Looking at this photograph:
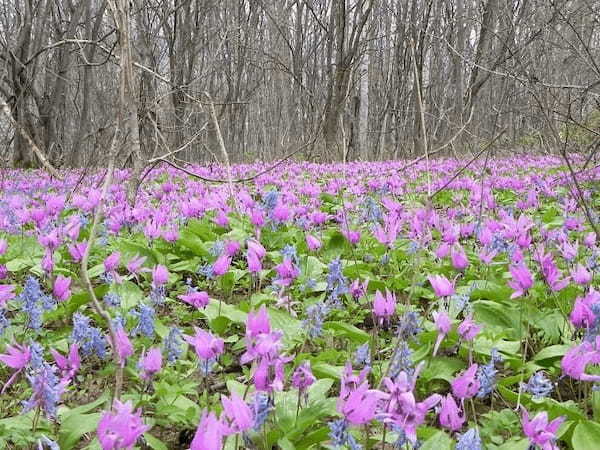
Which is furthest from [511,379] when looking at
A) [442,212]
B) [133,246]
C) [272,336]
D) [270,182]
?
[270,182]

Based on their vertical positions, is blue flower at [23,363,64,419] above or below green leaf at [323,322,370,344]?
above

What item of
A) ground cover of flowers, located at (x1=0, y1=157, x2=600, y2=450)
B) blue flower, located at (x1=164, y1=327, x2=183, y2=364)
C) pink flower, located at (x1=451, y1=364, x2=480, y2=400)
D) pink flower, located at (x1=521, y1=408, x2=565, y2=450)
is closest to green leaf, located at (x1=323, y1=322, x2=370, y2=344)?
ground cover of flowers, located at (x1=0, y1=157, x2=600, y2=450)

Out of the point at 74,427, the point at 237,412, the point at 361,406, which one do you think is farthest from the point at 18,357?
the point at 361,406

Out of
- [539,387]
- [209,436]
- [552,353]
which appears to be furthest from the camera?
[552,353]

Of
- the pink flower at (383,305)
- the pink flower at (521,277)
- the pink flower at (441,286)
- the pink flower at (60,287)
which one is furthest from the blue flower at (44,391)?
the pink flower at (521,277)

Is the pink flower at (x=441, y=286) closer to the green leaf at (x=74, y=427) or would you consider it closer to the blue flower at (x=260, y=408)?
the blue flower at (x=260, y=408)

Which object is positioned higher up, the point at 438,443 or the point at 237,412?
the point at 237,412

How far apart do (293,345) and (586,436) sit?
3.07 feet

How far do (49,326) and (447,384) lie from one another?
165cm

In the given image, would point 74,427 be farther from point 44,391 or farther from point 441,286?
point 441,286

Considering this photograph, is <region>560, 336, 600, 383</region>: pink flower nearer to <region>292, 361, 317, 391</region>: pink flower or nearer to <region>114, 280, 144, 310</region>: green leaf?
<region>292, 361, 317, 391</region>: pink flower

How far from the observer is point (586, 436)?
56.3 inches

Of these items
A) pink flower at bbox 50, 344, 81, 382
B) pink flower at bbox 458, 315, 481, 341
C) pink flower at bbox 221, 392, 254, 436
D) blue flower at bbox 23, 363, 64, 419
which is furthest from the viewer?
pink flower at bbox 458, 315, 481, 341

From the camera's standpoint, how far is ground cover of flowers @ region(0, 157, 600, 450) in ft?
4.08
